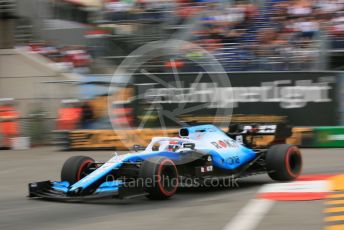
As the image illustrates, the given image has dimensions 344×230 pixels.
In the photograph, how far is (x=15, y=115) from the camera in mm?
16766

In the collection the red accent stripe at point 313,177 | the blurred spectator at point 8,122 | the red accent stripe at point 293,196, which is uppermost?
the blurred spectator at point 8,122

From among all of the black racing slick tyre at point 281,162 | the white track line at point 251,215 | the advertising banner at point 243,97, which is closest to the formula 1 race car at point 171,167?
the black racing slick tyre at point 281,162

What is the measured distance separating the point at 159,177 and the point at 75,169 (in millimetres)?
1431

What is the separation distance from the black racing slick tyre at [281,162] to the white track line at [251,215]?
127cm

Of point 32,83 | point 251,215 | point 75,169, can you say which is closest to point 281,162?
→ point 251,215

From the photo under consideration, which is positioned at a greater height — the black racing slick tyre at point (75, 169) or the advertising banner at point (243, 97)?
the advertising banner at point (243, 97)

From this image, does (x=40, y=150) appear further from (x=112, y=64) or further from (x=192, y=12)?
(x=192, y=12)

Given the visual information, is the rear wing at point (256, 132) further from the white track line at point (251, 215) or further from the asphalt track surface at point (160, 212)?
the white track line at point (251, 215)

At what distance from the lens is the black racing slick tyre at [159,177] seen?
23.8 ft

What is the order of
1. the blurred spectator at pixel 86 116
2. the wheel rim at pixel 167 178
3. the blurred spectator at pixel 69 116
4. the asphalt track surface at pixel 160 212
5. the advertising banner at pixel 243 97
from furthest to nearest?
the blurred spectator at pixel 69 116, the blurred spectator at pixel 86 116, the advertising banner at pixel 243 97, the wheel rim at pixel 167 178, the asphalt track surface at pixel 160 212

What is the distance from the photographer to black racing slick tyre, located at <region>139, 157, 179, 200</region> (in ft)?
23.8

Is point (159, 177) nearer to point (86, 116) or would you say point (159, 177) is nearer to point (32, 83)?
point (86, 116)

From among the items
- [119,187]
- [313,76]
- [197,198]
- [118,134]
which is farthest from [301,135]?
[119,187]

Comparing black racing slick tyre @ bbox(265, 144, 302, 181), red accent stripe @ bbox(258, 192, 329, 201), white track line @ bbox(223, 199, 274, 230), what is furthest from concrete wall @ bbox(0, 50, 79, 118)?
white track line @ bbox(223, 199, 274, 230)
